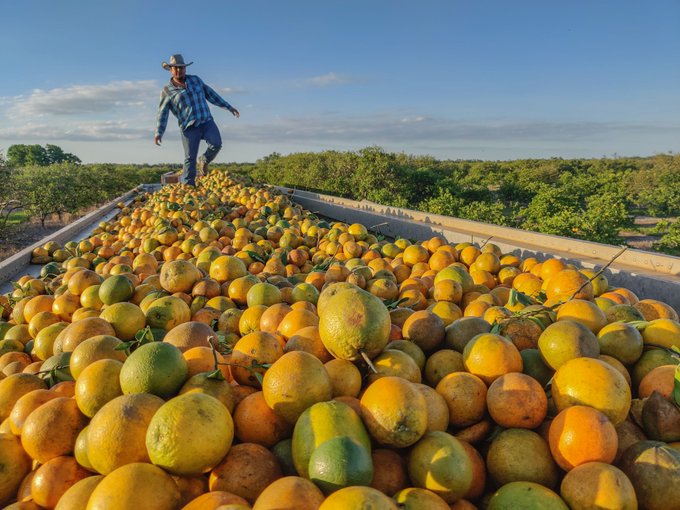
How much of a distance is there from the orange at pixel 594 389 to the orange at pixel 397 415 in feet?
2.20

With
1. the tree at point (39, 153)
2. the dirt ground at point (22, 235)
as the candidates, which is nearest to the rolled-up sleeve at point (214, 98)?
the dirt ground at point (22, 235)

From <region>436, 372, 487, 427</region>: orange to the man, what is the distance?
11.2m

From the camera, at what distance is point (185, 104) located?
11648mm

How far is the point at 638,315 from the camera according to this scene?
2.87m

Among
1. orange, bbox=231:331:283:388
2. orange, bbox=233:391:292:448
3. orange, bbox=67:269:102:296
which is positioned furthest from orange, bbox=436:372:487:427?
orange, bbox=67:269:102:296

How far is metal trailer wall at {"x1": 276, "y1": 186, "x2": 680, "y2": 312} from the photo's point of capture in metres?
4.71

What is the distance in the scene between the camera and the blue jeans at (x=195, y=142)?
12.0m

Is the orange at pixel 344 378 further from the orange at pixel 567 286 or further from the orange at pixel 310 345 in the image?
the orange at pixel 567 286

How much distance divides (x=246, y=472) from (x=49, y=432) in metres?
0.91

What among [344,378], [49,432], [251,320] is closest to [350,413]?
[344,378]

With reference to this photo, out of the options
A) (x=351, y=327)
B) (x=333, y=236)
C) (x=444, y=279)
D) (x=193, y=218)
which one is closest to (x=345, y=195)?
(x=193, y=218)

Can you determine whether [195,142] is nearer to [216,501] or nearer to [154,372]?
[154,372]

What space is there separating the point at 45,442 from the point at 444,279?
9.80 feet

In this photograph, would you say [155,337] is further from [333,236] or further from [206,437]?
[333,236]
